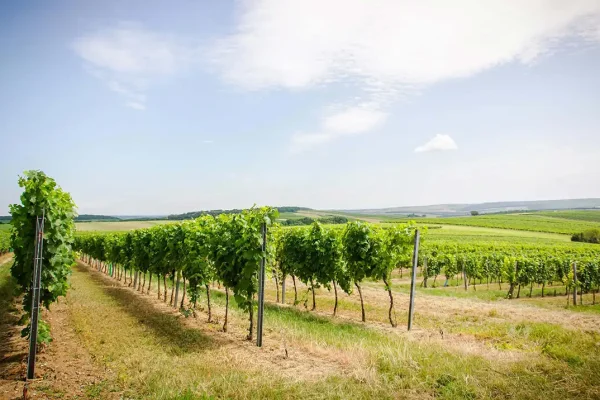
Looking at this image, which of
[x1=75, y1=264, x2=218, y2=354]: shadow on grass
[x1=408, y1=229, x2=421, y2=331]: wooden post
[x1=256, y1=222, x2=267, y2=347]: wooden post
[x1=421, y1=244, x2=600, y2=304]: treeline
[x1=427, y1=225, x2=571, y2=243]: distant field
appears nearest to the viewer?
[x1=75, y1=264, x2=218, y2=354]: shadow on grass

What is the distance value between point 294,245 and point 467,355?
498 inches

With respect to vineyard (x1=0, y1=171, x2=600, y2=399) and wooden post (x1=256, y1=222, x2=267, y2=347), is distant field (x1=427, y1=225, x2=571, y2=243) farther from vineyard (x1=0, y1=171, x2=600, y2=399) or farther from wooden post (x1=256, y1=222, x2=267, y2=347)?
wooden post (x1=256, y1=222, x2=267, y2=347)

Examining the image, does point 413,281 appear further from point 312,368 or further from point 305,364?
point 312,368

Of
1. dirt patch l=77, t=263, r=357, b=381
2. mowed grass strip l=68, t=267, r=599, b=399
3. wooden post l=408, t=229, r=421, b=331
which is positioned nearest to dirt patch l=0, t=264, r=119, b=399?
mowed grass strip l=68, t=267, r=599, b=399

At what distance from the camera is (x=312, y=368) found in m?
8.23

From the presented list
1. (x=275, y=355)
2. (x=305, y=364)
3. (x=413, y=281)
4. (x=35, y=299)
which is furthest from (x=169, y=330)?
(x=413, y=281)

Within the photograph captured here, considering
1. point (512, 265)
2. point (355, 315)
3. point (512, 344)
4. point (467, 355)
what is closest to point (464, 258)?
point (512, 265)

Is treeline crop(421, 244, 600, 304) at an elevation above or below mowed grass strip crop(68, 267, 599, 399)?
below

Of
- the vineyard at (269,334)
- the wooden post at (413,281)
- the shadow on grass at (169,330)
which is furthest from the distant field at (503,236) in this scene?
the shadow on grass at (169,330)

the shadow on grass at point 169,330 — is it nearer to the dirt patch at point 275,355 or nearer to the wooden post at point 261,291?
the dirt patch at point 275,355

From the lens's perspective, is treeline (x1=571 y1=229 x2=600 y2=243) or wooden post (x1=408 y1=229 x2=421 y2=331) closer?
wooden post (x1=408 y1=229 x2=421 y2=331)

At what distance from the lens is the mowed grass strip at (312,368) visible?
21.6 ft

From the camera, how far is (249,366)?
27.5 ft

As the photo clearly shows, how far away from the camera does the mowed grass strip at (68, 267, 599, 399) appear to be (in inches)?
259
